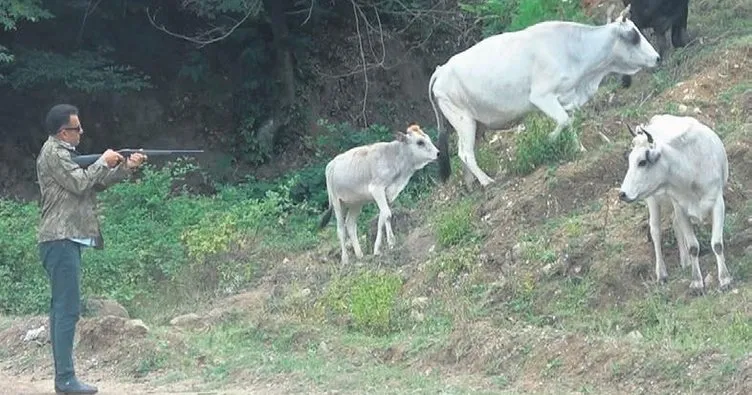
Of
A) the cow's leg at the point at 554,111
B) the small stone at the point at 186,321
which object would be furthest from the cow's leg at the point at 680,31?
the small stone at the point at 186,321

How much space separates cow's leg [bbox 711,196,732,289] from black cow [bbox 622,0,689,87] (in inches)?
236

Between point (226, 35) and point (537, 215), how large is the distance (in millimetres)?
11138

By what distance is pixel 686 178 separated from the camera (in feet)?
34.4

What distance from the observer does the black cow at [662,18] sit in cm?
1600

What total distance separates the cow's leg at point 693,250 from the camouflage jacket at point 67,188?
4.38 metres

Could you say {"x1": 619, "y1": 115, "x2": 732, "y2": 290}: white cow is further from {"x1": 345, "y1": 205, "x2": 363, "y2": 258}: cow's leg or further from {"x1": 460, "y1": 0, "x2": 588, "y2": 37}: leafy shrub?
{"x1": 460, "y1": 0, "x2": 588, "y2": 37}: leafy shrub

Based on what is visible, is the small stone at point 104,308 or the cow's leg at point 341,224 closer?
the small stone at point 104,308

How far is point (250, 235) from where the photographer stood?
16.2m

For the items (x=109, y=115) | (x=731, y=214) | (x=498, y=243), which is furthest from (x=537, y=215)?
(x=109, y=115)

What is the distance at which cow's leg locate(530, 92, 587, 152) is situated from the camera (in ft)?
44.2

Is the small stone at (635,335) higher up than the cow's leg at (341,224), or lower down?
higher up

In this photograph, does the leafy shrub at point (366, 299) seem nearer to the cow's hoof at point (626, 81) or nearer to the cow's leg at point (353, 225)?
the cow's leg at point (353, 225)

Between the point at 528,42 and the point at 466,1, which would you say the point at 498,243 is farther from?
the point at 466,1

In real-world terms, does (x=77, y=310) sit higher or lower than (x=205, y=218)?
higher
